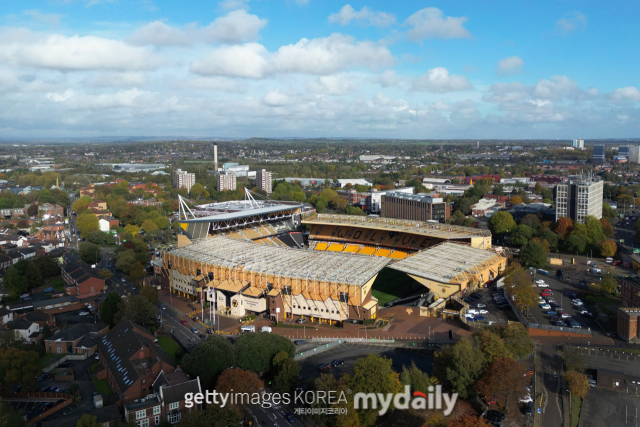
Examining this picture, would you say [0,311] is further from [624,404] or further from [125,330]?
[624,404]

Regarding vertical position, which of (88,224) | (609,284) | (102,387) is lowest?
(102,387)

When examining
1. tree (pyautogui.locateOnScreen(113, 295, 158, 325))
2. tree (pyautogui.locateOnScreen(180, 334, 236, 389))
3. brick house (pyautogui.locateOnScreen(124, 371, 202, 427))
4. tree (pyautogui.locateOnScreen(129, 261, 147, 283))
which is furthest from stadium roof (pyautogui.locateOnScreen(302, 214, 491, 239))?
brick house (pyautogui.locateOnScreen(124, 371, 202, 427))

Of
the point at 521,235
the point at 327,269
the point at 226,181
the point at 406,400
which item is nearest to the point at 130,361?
the point at 406,400

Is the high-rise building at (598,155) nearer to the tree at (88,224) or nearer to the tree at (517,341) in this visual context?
the tree at (88,224)

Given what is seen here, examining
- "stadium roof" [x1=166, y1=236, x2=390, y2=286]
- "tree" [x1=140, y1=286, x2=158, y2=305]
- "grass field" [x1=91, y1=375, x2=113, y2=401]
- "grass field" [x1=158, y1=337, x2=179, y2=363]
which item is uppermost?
"stadium roof" [x1=166, y1=236, x2=390, y2=286]

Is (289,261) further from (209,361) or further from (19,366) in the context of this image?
(19,366)

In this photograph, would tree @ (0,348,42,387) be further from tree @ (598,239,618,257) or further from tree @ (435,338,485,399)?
tree @ (598,239,618,257)
